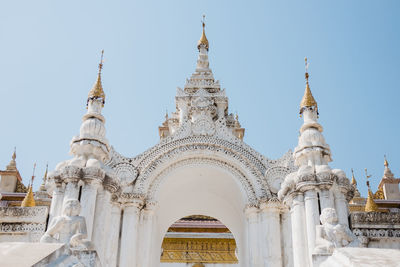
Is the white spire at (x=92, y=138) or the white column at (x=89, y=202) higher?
the white spire at (x=92, y=138)

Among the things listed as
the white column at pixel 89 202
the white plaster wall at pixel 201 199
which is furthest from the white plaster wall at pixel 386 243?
the white column at pixel 89 202

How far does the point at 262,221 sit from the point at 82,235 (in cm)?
705

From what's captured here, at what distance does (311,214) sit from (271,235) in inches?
136

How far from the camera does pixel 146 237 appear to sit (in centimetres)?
1577

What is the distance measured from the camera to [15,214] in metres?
12.8

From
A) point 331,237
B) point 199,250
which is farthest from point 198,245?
point 331,237

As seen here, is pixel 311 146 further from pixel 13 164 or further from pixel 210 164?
pixel 13 164

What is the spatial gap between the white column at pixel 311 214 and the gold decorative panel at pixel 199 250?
18877 millimetres

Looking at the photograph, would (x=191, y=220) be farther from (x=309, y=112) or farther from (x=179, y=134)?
(x=309, y=112)

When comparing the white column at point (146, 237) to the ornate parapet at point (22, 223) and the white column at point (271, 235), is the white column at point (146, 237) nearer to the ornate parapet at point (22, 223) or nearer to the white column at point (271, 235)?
the white column at point (271, 235)

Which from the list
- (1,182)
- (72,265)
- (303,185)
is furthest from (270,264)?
(1,182)

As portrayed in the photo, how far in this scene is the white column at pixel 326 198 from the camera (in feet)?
40.0

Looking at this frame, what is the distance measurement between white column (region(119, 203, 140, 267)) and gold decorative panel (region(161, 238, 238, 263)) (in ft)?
50.2

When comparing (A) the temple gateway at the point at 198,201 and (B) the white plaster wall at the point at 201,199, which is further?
(B) the white plaster wall at the point at 201,199
